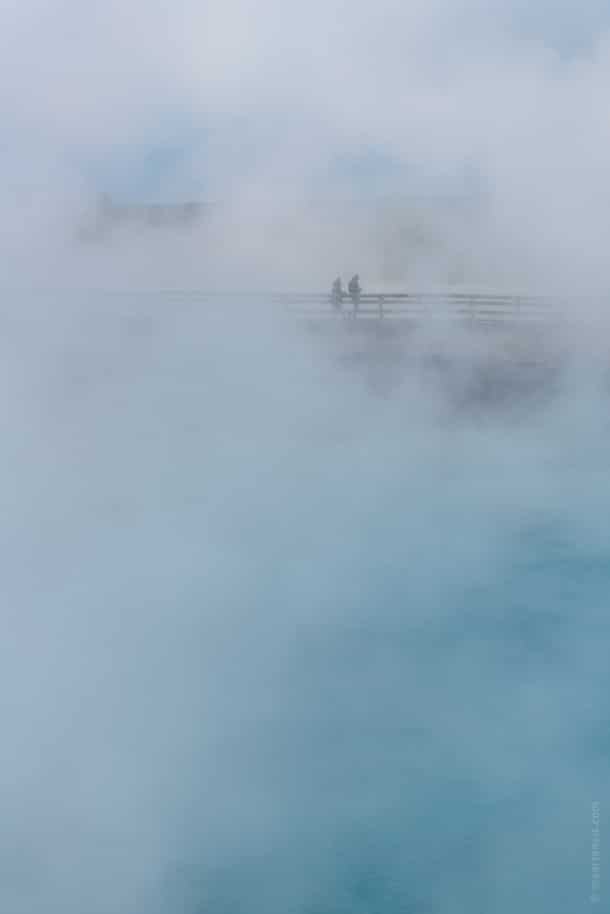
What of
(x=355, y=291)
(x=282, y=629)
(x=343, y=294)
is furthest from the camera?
(x=355, y=291)

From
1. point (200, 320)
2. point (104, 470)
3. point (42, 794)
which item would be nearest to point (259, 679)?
point (42, 794)

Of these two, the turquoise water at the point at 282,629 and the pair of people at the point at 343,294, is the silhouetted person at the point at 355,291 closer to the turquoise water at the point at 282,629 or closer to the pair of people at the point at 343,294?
the pair of people at the point at 343,294

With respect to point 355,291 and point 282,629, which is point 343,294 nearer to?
point 355,291

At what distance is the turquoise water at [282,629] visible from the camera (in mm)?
5012

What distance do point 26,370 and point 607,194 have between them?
484 cm

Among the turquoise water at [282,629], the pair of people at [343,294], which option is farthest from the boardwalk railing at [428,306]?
the turquoise water at [282,629]

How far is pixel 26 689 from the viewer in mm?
6262

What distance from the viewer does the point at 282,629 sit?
695 centimetres

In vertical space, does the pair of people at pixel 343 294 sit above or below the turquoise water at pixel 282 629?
above

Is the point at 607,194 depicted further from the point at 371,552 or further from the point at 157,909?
the point at 157,909

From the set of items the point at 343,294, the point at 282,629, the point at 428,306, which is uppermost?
the point at 343,294

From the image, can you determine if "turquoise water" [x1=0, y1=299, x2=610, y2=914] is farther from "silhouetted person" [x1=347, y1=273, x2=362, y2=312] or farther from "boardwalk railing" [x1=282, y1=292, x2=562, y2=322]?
"silhouetted person" [x1=347, y1=273, x2=362, y2=312]

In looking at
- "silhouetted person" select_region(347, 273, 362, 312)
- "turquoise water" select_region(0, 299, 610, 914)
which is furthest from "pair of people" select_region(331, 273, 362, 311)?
"turquoise water" select_region(0, 299, 610, 914)

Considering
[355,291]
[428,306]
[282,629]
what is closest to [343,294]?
[355,291]
